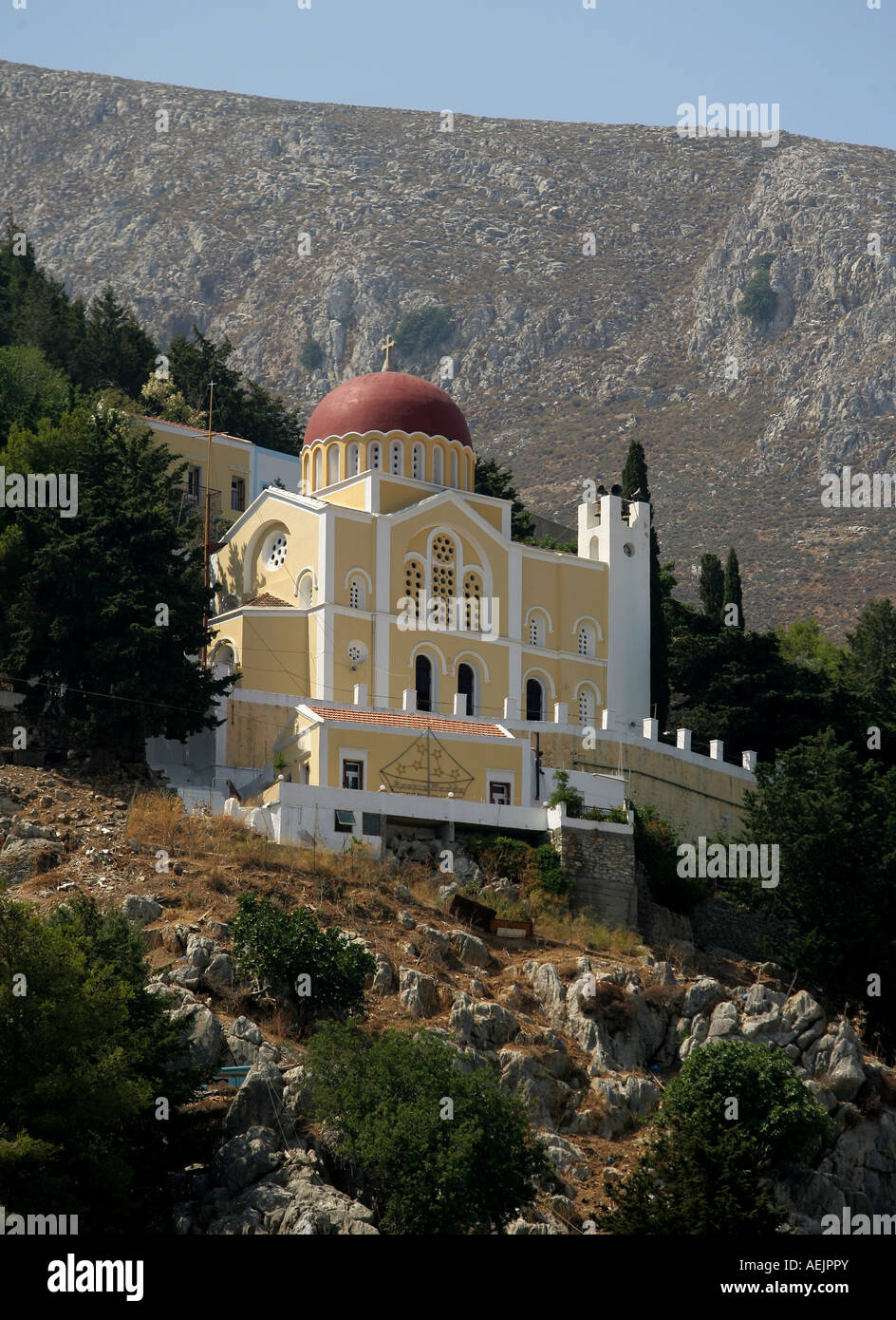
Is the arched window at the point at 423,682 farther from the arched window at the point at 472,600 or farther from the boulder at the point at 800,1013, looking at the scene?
the boulder at the point at 800,1013

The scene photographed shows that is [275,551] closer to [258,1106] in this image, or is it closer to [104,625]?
[104,625]

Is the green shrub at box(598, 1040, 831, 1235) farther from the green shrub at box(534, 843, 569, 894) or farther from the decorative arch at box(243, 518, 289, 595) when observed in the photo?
the decorative arch at box(243, 518, 289, 595)

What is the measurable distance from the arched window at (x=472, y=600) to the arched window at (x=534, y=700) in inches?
91.0

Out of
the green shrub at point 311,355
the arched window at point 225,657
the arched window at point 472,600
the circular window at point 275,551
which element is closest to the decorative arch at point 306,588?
the circular window at point 275,551

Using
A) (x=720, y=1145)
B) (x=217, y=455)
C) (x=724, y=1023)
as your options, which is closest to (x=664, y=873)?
(x=724, y=1023)

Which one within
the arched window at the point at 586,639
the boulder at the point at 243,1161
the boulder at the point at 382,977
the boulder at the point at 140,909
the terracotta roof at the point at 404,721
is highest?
the arched window at the point at 586,639

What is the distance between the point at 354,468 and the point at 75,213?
286 feet

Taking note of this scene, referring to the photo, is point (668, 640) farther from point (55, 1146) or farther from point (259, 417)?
point (55, 1146)

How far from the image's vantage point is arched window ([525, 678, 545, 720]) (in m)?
53.8

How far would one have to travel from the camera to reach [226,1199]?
91.6ft

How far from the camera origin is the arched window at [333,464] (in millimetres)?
55250

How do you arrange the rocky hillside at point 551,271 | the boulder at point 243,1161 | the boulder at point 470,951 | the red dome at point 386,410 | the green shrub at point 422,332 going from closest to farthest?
the boulder at point 243,1161 → the boulder at point 470,951 → the red dome at point 386,410 → the rocky hillside at point 551,271 → the green shrub at point 422,332
